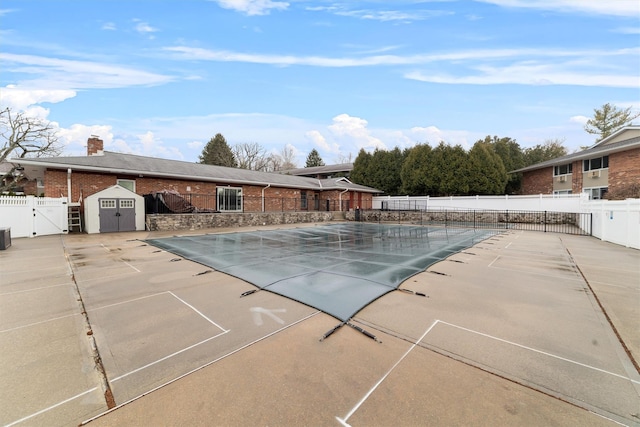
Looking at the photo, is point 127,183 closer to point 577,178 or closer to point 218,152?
point 218,152

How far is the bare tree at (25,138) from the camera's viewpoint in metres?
22.7

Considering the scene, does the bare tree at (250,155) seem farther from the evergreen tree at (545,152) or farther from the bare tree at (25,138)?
the evergreen tree at (545,152)

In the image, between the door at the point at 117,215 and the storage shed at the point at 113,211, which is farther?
the door at the point at 117,215

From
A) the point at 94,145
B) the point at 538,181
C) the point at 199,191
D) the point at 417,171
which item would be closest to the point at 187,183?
the point at 199,191

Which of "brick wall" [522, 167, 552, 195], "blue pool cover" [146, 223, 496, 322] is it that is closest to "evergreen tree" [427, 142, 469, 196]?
"brick wall" [522, 167, 552, 195]

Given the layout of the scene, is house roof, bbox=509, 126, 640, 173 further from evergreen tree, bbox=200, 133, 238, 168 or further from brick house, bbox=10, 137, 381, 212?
evergreen tree, bbox=200, 133, 238, 168

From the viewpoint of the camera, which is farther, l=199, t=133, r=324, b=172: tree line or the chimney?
l=199, t=133, r=324, b=172: tree line

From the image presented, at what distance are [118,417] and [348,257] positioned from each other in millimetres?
5760

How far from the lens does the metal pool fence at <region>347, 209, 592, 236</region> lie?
16.8 metres

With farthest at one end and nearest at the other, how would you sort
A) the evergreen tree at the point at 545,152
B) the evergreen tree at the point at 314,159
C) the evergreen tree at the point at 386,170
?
the evergreen tree at the point at 314,159 → the evergreen tree at the point at 545,152 → the evergreen tree at the point at 386,170

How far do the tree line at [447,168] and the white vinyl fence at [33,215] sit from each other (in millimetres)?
25656

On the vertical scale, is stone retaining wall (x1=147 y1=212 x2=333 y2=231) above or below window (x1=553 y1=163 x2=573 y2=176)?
below

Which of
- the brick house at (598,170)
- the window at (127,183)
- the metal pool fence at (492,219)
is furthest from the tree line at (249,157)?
the brick house at (598,170)

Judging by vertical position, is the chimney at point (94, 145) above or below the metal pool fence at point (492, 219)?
above
